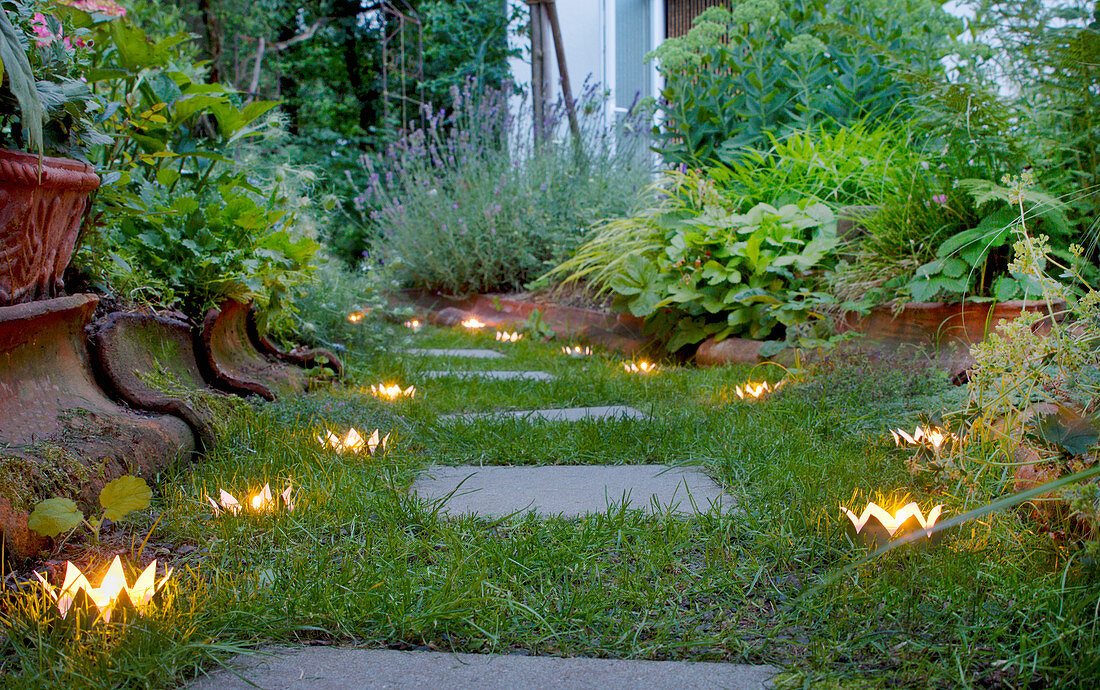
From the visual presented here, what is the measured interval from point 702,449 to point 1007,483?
729mm

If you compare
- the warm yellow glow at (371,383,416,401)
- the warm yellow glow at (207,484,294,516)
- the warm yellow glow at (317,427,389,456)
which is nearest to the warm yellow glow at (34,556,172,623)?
the warm yellow glow at (207,484,294,516)

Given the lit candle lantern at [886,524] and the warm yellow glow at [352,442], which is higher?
the lit candle lantern at [886,524]

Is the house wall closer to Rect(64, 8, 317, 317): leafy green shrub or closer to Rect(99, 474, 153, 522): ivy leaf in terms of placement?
Rect(64, 8, 317, 317): leafy green shrub

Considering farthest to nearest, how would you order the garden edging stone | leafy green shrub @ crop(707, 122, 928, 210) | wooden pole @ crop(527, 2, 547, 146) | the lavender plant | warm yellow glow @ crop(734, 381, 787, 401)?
wooden pole @ crop(527, 2, 547, 146) < the lavender plant < leafy green shrub @ crop(707, 122, 928, 210) < warm yellow glow @ crop(734, 381, 787, 401) < the garden edging stone

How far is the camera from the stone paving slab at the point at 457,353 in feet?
13.1

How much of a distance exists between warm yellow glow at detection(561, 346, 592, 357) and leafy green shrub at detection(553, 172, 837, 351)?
0.31 meters

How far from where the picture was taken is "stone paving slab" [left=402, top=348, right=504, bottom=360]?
398cm

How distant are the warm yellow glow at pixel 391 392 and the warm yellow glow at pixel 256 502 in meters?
1.16

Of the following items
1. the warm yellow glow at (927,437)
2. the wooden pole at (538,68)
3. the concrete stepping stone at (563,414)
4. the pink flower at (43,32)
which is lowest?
the concrete stepping stone at (563,414)

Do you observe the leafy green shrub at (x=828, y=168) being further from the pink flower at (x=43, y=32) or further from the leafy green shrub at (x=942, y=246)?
the pink flower at (x=43, y=32)

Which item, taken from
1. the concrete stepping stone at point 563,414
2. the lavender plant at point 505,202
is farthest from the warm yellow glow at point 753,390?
the lavender plant at point 505,202

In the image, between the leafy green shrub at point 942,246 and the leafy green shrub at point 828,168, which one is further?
the leafy green shrub at point 828,168

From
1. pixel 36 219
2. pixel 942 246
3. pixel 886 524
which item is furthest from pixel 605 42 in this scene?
pixel 886 524

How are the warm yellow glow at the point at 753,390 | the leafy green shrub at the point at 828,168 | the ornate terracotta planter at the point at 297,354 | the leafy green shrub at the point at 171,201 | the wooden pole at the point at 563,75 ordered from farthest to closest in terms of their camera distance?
the wooden pole at the point at 563,75 → the leafy green shrub at the point at 828,168 → the ornate terracotta planter at the point at 297,354 → the warm yellow glow at the point at 753,390 → the leafy green shrub at the point at 171,201
